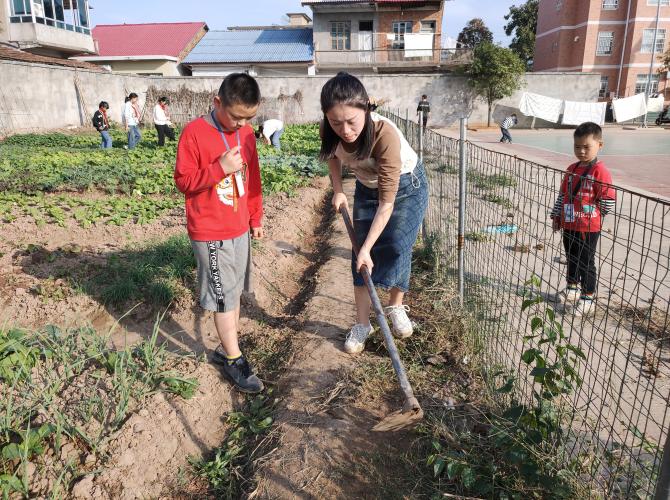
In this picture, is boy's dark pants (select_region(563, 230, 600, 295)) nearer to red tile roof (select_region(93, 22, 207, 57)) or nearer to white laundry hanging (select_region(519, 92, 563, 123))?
white laundry hanging (select_region(519, 92, 563, 123))

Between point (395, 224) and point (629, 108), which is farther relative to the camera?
point (629, 108)

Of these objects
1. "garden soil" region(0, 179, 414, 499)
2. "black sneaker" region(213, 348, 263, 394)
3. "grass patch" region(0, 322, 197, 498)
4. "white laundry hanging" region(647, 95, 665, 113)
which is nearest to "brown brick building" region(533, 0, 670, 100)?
"white laundry hanging" region(647, 95, 665, 113)

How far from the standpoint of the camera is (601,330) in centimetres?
319

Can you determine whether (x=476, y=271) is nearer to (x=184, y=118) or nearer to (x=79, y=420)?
(x=79, y=420)

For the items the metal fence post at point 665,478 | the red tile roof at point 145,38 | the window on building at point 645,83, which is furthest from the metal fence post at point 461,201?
the window on building at point 645,83

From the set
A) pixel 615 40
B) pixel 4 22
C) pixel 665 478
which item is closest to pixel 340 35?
pixel 4 22

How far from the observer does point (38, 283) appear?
3930mm

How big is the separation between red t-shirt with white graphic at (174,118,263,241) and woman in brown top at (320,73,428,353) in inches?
20.8

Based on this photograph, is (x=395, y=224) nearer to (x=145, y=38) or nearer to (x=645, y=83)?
(x=145, y=38)

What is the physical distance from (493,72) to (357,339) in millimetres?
23993

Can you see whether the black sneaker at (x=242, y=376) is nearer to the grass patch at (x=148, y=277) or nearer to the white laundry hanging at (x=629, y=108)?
the grass patch at (x=148, y=277)

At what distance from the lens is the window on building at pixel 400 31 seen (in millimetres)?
29531

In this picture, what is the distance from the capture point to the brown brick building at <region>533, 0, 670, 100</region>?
32.1m

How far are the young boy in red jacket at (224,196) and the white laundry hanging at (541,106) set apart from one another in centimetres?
2500
